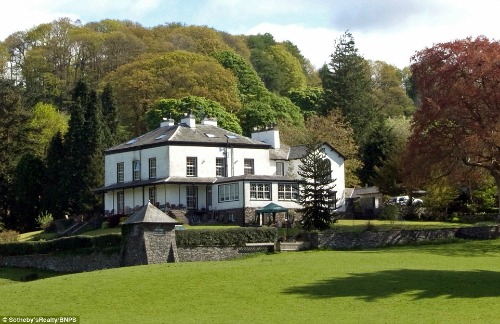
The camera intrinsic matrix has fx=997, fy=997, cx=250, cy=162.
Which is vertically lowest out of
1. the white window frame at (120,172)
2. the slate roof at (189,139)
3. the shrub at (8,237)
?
the shrub at (8,237)

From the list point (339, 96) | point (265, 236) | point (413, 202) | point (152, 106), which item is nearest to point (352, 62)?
point (339, 96)

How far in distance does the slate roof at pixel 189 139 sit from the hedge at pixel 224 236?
57.6ft

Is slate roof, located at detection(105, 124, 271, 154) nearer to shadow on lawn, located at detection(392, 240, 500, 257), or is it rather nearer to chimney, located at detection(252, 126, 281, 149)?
chimney, located at detection(252, 126, 281, 149)

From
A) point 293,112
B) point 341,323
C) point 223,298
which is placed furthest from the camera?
point 293,112

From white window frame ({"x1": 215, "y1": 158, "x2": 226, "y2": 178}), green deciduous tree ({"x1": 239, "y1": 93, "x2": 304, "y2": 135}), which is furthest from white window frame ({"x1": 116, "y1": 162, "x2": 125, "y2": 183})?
green deciduous tree ({"x1": 239, "y1": 93, "x2": 304, "y2": 135})

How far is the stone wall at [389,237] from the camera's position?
5634 centimetres

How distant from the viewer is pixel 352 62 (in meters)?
115

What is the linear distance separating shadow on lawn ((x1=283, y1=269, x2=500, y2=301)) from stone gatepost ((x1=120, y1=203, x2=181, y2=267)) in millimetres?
13850

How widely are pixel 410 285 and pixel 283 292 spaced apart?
5.01 metres

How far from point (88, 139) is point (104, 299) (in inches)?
1730

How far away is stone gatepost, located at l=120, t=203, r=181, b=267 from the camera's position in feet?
171

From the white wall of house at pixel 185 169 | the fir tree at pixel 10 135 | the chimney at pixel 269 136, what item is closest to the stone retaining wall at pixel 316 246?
the white wall of house at pixel 185 169

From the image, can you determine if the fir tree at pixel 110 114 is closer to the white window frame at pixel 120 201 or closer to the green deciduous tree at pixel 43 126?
the green deciduous tree at pixel 43 126

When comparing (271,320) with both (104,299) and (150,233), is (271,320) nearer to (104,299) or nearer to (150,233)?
(104,299)
